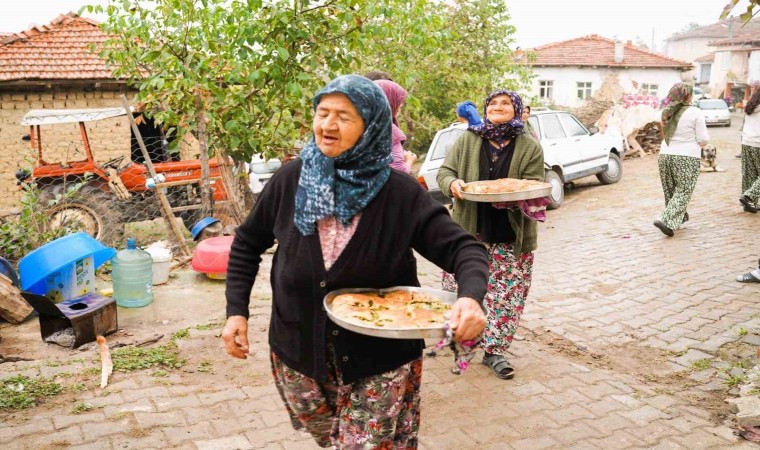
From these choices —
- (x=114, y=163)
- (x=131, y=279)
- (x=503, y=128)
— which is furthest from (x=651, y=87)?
(x=131, y=279)

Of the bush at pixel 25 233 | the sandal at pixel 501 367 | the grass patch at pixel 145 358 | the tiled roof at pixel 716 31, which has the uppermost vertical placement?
the tiled roof at pixel 716 31

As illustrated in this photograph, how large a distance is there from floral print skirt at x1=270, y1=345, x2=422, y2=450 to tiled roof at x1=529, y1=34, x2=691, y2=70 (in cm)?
3500

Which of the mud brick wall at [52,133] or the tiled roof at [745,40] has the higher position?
the tiled roof at [745,40]

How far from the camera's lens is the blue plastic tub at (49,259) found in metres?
5.60

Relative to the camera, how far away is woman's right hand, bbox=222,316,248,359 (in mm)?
2562

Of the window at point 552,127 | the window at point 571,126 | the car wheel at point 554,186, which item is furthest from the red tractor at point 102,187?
the window at point 571,126

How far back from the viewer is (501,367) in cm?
457

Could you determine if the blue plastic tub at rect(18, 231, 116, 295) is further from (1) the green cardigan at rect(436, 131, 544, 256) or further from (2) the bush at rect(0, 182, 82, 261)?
(1) the green cardigan at rect(436, 131, 544, 256)

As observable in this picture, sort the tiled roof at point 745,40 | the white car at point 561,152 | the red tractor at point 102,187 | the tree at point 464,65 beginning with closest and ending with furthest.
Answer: the red tractor at point 102,187 → the white car at point 561,152 → the tree at point 464,65 → the tiled roof at point 745,40

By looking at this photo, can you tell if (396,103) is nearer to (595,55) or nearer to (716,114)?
(716,114)

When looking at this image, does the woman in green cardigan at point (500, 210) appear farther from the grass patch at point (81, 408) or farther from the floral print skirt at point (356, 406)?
the grass patch at point (81, 408)

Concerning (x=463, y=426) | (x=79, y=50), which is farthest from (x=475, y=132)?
(x=79, y=50)

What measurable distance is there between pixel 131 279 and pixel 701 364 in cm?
509

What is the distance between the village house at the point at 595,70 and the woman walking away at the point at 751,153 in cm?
2676
